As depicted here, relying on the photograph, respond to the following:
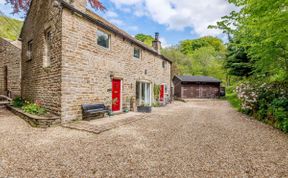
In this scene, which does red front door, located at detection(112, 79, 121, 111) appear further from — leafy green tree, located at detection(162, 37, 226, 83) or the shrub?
leafy green tree, located at detection(162, 37, 226, 83)

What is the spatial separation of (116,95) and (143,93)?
12.9ft

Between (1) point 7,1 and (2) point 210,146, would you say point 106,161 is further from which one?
(1) point 7,1

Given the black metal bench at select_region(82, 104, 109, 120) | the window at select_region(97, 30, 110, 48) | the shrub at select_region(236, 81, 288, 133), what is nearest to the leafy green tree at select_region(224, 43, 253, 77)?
the shrub at select_region(236, 81, 288, 133)

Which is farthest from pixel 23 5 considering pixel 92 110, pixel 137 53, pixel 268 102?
pixel 268 102

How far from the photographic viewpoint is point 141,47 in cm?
1327

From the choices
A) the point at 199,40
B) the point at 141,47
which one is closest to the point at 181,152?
the point at 141,47

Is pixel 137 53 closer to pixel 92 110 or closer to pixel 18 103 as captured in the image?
pixel 92 110

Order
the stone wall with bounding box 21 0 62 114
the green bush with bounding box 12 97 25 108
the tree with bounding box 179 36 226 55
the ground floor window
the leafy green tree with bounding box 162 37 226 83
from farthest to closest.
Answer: the tree with bounding box 179 36 226 55
the leafy green tree with bounding box 162 37 226 83
the ground floor window
the green bush with bounding box 12 97 25 108
the stone wall with bounding box 21 0 62 114

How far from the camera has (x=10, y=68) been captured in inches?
559

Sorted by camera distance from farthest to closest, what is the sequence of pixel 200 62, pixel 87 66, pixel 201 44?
pixel 201 44, pixel 200 62, pixel 87 66

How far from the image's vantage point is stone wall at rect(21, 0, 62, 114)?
7.56m

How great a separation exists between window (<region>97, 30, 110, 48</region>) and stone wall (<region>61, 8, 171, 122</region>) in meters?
0.25

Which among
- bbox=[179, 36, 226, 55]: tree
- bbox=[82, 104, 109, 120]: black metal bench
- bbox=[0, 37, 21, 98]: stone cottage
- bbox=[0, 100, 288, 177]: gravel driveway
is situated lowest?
bbox=[0, 100, 288, 177]: gravel driveway

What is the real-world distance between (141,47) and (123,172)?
11.0m
